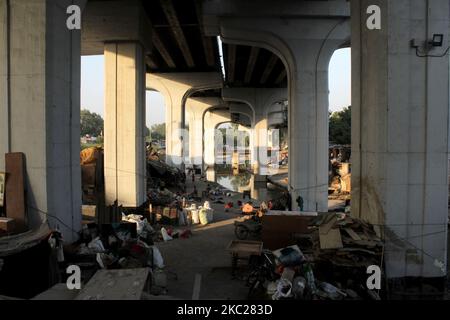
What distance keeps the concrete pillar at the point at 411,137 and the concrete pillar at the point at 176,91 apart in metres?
27.4

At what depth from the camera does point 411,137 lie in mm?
8227

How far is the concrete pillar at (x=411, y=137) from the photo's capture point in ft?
26.6

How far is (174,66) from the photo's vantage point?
3325 cm

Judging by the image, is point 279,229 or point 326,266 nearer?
point 326,266

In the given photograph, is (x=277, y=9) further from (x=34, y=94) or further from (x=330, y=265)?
(x=330, y=265)

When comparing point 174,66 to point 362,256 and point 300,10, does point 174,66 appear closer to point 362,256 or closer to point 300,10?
point 300,10

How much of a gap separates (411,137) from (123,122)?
1239 cm

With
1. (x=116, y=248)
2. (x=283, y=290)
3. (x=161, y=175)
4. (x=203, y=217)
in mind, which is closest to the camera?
(x=283, y=290)

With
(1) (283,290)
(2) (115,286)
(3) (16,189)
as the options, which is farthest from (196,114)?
(2) (115,286)

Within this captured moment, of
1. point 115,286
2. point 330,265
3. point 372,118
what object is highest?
point 372,118

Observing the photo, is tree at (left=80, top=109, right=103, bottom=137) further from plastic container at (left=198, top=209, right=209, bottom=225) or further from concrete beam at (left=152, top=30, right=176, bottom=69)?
plastic container at (left=198, top=209, right=209, bottom=225)

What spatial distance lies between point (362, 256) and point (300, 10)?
13.4m

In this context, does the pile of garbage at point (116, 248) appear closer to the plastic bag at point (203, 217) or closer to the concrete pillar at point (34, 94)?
the concrete pillar at point (34, 94)

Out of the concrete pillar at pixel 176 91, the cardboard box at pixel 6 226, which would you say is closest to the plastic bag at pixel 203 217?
the cardboard box at pixel 6 226
